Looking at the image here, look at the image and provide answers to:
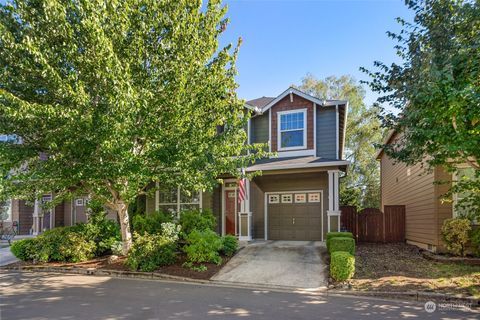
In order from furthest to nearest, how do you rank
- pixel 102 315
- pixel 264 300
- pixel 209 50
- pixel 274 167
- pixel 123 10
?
pixel 274 167, pixel 209 50, pixel 123 10, pixel 264 300, pixel 102 315

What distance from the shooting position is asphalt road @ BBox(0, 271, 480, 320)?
5.86m

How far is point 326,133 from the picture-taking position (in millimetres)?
13867

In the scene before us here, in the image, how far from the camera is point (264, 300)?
22.8 feet

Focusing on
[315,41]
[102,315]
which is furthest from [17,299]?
[315,41]

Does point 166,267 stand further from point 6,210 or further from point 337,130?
point 6,210

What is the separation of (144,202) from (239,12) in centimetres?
967

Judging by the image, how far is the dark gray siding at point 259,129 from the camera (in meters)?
14.9

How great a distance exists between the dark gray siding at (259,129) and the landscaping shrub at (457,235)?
25.6ft

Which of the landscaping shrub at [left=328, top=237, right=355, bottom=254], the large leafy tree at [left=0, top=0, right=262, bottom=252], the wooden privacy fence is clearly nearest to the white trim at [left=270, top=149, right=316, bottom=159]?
the wooden privacy fence

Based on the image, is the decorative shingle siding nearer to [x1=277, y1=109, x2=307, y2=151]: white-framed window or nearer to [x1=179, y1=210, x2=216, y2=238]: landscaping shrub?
[x1=277, y1=109, x2=307, y2=151]: white-framed window

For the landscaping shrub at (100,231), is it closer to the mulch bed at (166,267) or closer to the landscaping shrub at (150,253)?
the mulch bed at (166,267)

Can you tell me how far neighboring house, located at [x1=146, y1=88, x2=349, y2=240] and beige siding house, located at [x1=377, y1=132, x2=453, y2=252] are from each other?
117 inches

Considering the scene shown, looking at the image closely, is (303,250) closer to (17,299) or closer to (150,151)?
(150,151)

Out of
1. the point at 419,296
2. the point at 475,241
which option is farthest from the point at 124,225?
the point at 475,241
